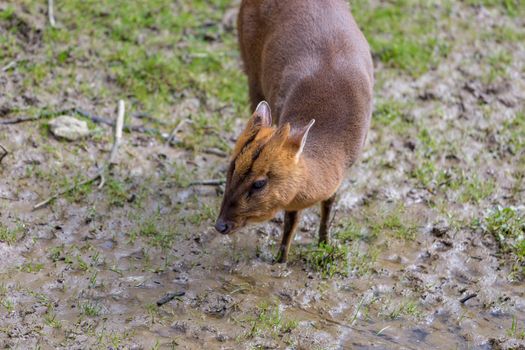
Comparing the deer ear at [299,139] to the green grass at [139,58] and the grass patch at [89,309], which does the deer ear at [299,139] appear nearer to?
the grass patch at [89,309]

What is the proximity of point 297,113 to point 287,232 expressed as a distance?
848 millimetres

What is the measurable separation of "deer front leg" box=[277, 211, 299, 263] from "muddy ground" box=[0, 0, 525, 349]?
0.08m

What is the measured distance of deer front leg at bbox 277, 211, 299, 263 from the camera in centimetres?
530

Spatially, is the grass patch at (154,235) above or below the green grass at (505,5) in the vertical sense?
below

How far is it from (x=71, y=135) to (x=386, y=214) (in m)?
2.70

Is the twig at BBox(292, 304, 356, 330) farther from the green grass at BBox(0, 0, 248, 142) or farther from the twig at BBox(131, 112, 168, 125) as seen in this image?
the twig at BBox(131, 112, 168, 125)

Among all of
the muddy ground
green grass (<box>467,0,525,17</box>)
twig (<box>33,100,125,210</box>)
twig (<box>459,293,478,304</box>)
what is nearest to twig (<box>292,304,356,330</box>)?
the muddy ground

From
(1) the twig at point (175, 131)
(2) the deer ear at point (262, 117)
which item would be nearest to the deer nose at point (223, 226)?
(2) the deer ear at point (262, 117)

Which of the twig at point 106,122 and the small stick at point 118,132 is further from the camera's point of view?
the twig at point 106,122

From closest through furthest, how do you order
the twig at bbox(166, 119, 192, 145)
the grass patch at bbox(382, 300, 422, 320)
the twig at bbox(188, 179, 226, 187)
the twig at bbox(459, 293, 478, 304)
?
1. the grass patch at bbox(382, 300, 422, 320)
2. the twig at bbox(459, 293, 478, 304)
3. the twig at bbox(188, 179, 226, 187)
4. the twig at bbox(166, 119, 192, 145)

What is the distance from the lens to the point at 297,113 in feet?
17.2

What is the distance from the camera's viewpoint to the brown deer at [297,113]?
15.3ft

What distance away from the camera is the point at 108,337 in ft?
14.6

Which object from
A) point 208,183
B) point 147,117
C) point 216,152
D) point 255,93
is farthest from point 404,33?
point 208,183
